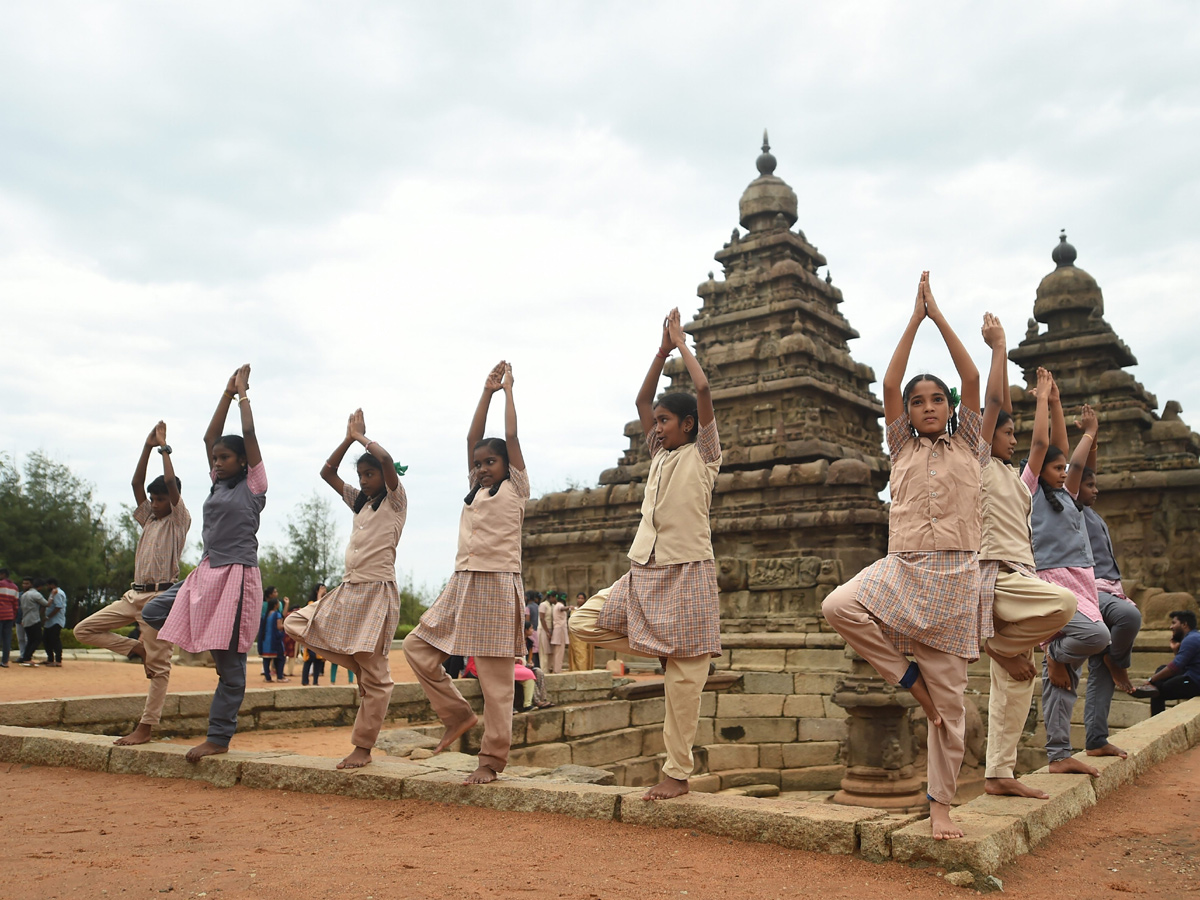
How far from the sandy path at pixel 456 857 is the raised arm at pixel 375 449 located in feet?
6.08

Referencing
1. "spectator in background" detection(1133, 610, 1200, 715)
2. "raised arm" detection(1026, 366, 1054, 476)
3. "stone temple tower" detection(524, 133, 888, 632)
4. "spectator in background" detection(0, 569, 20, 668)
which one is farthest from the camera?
"stone temple tower" detection(524, 133, 888, 632)

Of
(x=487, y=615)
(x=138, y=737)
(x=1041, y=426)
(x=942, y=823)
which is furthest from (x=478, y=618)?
(x=1041, y=426)

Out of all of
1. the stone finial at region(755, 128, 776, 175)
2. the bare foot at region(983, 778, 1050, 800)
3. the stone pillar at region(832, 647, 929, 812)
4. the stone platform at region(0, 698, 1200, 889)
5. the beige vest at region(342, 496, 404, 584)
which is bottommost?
the stone pillar at region(832, 647, 929, 812)

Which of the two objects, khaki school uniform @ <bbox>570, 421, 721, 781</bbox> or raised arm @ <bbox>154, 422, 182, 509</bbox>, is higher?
raised arm @ <bbox>154, 422, 182, 509</bbox>

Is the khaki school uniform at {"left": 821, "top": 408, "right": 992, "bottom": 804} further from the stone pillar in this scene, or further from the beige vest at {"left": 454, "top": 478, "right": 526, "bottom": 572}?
the stone pillar

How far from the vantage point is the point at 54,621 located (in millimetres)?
16016

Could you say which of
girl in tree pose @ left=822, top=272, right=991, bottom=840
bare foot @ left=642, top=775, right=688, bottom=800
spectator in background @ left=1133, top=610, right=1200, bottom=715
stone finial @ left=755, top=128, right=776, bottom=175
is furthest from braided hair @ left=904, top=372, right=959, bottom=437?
stone finial @ left=755, top=128, right=776, bottom=175

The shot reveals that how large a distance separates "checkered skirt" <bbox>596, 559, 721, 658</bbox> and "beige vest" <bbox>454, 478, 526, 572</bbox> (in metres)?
0.84

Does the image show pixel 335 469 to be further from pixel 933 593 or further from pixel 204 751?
pixel 933 593

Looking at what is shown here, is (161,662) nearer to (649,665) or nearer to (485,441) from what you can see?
(485,441)

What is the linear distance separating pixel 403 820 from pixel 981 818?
8.76 ft

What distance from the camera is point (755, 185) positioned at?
91.2ft

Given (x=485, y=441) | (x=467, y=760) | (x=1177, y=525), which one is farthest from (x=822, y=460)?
(x=485, y=441)

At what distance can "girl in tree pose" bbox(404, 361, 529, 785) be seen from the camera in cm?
528
